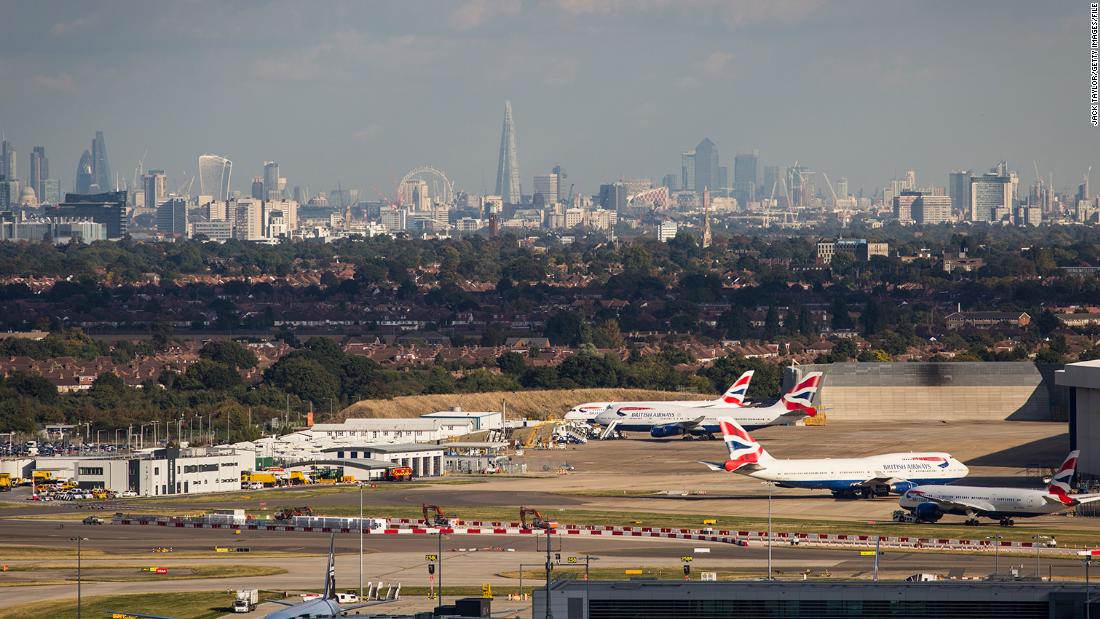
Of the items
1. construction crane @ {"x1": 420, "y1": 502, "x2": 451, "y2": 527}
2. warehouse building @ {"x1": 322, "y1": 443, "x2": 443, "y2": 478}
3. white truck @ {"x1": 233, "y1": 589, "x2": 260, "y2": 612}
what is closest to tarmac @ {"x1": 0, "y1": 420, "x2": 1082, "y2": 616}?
construction crane @ {"x1": 420, "y1": 502, "x2": 451, "y2": 527}

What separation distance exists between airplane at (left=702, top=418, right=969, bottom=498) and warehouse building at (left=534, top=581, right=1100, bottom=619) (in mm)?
61184

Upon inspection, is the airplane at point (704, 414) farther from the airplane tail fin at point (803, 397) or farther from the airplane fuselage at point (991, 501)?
the airplane fuselage at point (991, 501)

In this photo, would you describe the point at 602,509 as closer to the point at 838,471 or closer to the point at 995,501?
the point at 838,471

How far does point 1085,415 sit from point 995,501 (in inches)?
954

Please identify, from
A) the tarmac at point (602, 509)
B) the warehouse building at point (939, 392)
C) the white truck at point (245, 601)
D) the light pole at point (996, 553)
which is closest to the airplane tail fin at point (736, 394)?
the warehouse building at point (939, 392)

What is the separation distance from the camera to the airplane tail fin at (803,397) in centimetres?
17562

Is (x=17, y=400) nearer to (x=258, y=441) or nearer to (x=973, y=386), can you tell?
(x=258, y=441)

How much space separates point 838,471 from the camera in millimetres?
119250

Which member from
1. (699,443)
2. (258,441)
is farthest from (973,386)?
(258,441)

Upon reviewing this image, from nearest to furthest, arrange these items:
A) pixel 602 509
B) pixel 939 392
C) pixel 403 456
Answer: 1. pixel 602 509
2. pixel 403 456
3. pixel 939 392

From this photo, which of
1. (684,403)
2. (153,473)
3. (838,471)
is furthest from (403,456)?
(684,403)

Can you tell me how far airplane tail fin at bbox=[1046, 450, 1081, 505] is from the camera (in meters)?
104

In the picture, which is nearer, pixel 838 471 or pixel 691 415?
pixel 838 471

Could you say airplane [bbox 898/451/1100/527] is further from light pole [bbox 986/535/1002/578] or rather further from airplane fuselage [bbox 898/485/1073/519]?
light pole [bbox 986/535/1002/578]
